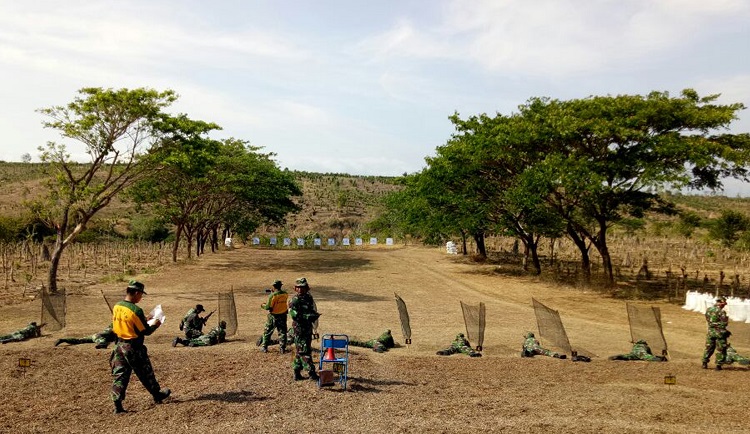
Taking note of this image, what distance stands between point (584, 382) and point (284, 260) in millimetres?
35078

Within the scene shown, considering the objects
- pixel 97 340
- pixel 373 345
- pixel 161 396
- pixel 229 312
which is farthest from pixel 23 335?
pixel 373 345

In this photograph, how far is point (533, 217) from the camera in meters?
35.6

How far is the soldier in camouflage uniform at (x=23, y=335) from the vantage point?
1386 centimetres

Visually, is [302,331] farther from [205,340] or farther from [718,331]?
[718,331]

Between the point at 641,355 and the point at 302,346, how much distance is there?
29.7ft

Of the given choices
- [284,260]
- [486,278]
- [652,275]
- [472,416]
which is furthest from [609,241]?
[472,416]

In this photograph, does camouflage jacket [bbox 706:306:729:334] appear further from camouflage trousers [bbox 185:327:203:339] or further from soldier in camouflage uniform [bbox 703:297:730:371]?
camouflage trousers [bbox 185:327:203:339]

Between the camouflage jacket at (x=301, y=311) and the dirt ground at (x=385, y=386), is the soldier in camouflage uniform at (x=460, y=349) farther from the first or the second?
the camouflage jacket at (x=301, y=311)

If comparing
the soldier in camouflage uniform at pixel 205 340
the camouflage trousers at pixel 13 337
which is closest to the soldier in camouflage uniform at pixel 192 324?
the soldier in camouflage uniform at pixel 205 340

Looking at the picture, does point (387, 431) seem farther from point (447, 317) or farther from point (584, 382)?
point (447, 317)

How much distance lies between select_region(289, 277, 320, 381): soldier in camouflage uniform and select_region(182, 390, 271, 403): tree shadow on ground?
1156 millimetres

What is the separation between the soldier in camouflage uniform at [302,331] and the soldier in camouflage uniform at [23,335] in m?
8.21

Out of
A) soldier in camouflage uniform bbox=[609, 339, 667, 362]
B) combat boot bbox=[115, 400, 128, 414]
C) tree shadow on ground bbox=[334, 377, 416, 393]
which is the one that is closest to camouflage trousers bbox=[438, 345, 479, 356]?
tree shadow on ground bbox=[334, 377, 416, 393]

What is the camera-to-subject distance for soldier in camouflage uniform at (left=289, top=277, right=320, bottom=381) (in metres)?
10.6
